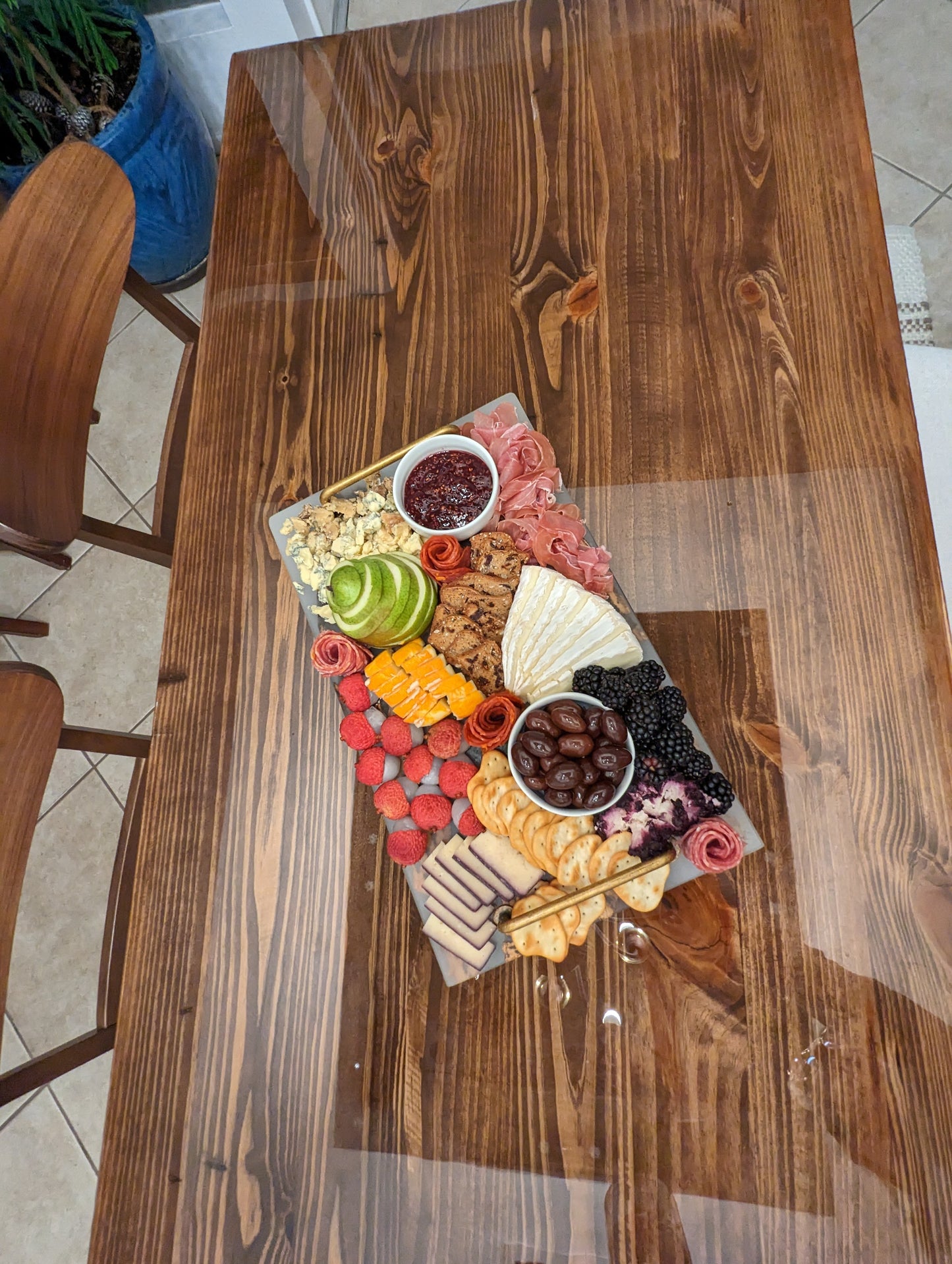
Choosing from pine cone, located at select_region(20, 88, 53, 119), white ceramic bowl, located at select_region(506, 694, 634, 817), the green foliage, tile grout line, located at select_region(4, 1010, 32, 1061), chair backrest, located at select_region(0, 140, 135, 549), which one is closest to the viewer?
white ceramic bowl, located at select_region(506, 694, 634, 817)

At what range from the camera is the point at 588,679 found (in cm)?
99

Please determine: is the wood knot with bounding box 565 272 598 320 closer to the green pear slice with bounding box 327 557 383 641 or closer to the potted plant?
the green pear slice with bounding box 327 557 383 641

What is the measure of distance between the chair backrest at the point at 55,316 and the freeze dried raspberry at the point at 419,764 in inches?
27.1

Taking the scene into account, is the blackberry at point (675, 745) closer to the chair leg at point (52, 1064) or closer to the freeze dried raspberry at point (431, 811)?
the freeze dried raspberry at point (431, 811)

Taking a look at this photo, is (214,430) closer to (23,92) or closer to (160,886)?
(160,886)

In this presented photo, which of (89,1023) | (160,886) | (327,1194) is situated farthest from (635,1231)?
(89,1023)

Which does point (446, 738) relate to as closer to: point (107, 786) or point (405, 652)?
point (405, 652)

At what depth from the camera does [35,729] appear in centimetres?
117

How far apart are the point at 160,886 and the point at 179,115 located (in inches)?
74.1

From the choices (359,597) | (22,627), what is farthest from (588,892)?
(22,627)

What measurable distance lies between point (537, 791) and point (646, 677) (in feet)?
0.65

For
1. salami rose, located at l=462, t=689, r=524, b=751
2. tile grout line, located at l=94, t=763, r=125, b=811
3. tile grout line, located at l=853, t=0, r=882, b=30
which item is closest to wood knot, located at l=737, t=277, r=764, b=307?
salami rose, located at l=462, t=689, r=524, b=751

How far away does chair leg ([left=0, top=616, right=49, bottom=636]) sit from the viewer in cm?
182

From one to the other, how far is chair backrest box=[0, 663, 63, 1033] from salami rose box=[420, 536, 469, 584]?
1.94 ft
